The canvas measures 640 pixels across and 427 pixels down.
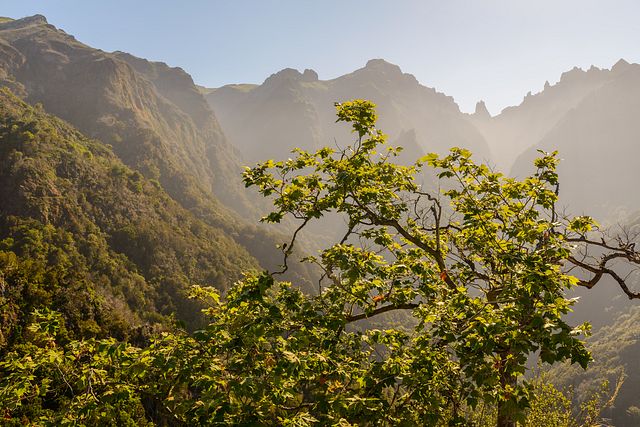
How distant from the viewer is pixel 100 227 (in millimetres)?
78812

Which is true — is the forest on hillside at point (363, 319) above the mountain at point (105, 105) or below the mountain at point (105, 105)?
below

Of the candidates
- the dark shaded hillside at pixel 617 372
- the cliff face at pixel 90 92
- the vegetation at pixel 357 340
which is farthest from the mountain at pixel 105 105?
the vegetation at pixel 357 340

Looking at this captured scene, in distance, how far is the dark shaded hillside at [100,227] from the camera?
210 ft

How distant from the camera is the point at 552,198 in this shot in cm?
776

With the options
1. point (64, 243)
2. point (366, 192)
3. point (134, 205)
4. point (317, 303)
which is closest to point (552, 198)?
point (366, 192)

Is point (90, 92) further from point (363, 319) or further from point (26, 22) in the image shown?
point (363, 319)

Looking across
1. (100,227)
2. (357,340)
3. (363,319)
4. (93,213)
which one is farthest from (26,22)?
(357,340)

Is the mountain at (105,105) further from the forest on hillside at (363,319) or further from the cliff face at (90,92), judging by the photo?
the forest on hillside at (363,319)

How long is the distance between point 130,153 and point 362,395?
477 ft

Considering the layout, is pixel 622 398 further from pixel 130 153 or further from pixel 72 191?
pixel 130 153

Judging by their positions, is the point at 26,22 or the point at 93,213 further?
the point at 26,22

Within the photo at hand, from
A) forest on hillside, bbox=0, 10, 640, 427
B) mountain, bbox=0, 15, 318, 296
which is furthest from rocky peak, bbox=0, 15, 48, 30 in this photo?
forest on hillside, bbox=0, 10, 640, 427

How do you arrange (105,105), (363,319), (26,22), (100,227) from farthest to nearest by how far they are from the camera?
(26,22) → (105,105) → (100,227) → (363,319)

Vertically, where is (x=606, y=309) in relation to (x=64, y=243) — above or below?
below
